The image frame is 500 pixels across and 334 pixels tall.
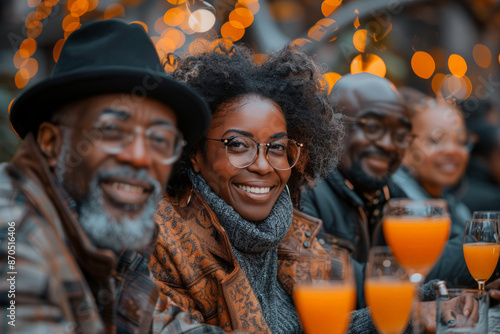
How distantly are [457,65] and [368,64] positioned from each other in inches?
112

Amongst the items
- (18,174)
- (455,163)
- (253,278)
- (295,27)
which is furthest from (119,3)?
(18,174)

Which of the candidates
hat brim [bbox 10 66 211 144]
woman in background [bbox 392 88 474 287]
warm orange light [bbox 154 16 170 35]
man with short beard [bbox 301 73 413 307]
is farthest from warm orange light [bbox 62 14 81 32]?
hat brim [bbox 10 66 211 144]

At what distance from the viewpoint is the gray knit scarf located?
2373 mm

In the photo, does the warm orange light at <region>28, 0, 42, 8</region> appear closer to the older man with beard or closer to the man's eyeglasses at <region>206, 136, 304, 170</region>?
the man's eyeglasses at <region>206, 136, 304, 170</region>

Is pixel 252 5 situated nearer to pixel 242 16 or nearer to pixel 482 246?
pixel 242 16

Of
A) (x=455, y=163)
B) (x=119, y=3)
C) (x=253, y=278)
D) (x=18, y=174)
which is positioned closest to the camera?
(x=18, y=174)

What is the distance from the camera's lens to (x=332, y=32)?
727 cm

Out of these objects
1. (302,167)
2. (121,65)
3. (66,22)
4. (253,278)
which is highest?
(66,22)

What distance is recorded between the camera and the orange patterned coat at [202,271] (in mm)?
2230

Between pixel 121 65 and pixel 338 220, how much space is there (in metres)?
2.21

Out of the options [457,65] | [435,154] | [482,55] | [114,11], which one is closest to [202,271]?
[435,154]

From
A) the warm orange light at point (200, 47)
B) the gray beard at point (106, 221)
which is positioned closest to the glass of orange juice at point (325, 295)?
the gray beard at point (106, 221)

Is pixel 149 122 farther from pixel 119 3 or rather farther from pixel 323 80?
pixel 119 3

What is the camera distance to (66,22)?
7398mm
